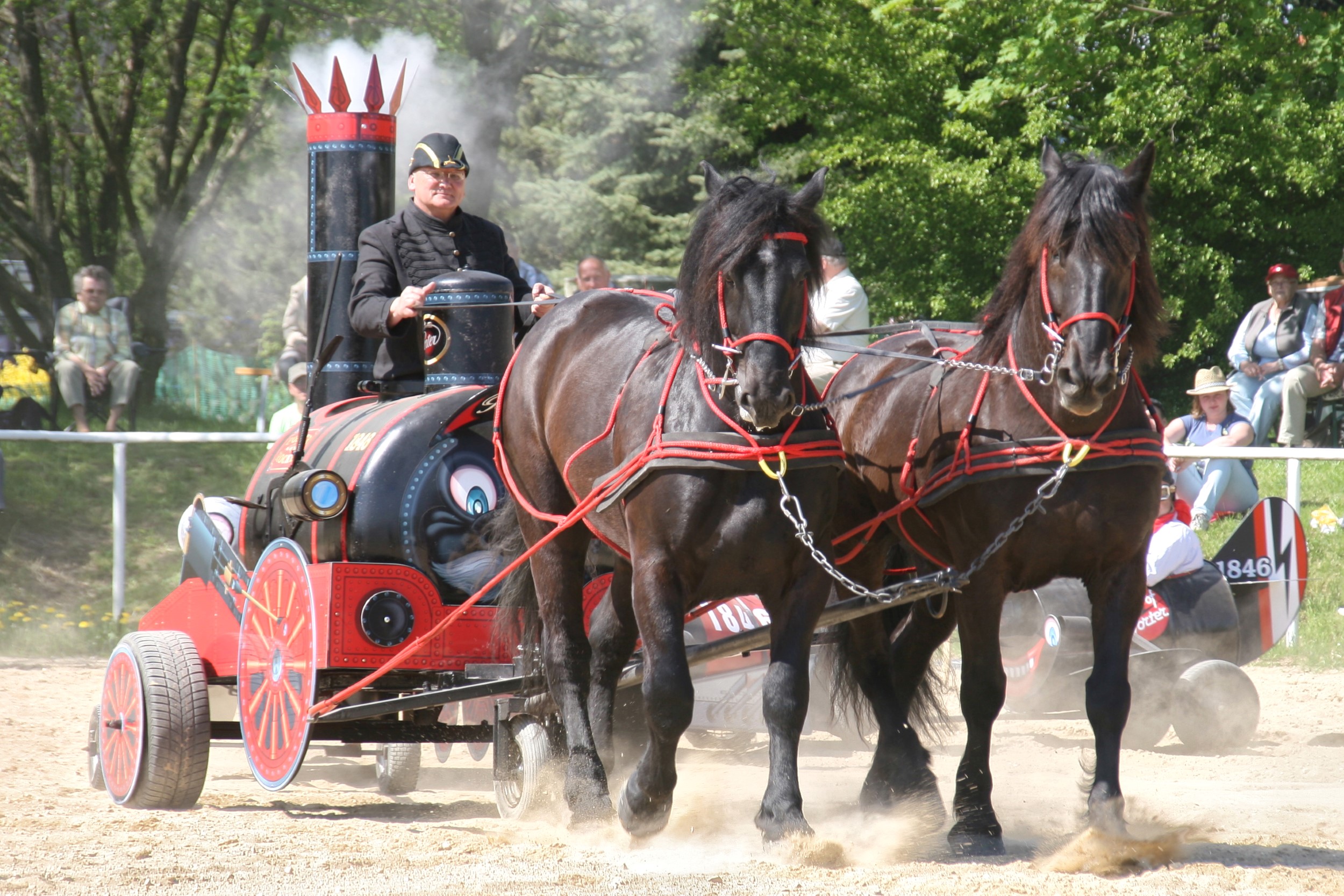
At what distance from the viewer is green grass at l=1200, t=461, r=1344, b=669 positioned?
8.19 meters

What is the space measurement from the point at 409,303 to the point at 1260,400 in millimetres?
8360

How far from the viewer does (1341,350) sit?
11578 mm

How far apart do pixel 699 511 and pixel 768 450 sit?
0.80 feet

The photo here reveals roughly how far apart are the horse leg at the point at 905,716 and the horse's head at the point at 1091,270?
1.21m

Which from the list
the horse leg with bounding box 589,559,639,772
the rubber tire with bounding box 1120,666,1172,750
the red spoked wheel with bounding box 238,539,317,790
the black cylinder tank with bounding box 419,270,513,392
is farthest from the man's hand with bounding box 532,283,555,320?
the rubber tire with bounding box 1120,666,1172,750

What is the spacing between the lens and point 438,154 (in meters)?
5.52

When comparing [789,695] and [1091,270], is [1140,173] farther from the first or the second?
[789,695]

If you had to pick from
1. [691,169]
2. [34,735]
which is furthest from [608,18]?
[34,735]

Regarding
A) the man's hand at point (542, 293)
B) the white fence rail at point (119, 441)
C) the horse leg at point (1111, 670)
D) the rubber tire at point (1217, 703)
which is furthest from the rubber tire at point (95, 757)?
the rubber tire at point (1217, 703)

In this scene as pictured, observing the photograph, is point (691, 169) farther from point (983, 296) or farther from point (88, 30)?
point (88, 30)

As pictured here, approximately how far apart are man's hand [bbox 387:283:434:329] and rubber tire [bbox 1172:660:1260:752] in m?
3.59

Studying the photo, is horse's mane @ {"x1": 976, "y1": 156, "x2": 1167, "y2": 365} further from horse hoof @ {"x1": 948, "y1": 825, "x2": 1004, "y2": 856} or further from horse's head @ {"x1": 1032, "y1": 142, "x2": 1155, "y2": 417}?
horse hoof @ {"x1": 948, "y1": 825, "x2": 1004, "y2": 856}

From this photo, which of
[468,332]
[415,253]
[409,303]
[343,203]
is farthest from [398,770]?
[343,203]

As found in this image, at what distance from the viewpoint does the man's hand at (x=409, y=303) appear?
5152 millimetres
